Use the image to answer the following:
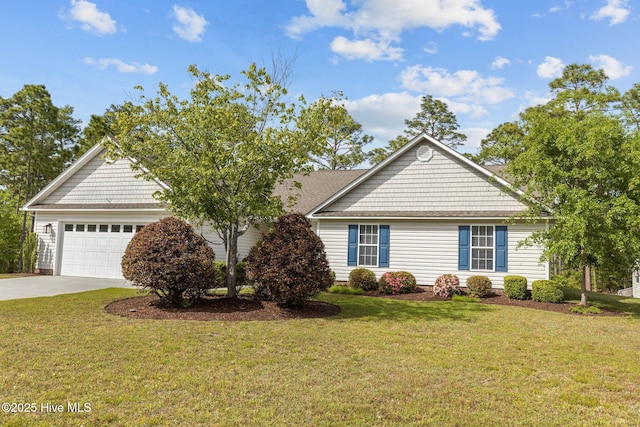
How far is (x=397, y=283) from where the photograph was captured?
14586 millimetres

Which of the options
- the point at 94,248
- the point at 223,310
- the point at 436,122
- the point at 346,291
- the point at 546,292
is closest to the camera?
the point at 223,310

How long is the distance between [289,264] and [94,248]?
1121 cm

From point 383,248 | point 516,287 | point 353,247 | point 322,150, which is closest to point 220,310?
point 322,150

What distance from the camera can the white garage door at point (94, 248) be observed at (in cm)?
1642

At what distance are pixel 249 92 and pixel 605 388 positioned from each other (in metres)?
9.58

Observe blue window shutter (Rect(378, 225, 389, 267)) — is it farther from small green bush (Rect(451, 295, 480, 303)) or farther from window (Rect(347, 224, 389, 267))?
small green bush (Rect(451, 295, 480, 303))

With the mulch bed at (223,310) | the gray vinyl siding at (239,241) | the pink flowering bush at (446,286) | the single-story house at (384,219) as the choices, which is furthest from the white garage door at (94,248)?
the pink flowering bush at (446,286)

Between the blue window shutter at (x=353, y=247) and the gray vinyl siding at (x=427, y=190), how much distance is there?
83 cm

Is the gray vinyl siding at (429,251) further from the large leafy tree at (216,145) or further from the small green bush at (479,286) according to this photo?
the large leafy tree at (216,145)

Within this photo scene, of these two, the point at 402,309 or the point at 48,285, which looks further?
the point at 48,285

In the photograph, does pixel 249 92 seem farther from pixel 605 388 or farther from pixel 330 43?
pixel 605 388

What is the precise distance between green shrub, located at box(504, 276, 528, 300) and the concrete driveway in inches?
505

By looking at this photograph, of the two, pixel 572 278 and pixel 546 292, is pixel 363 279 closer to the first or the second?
pixel 546 292

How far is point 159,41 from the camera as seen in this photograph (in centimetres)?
1312
